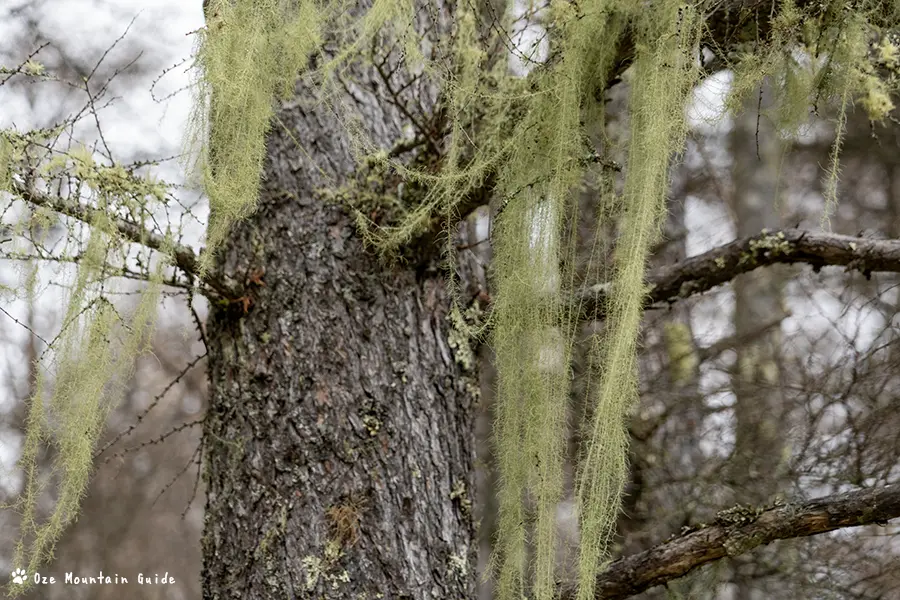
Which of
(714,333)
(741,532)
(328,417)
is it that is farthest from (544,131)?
(714,333)

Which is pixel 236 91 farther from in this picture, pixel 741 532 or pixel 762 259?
pixel 741 532

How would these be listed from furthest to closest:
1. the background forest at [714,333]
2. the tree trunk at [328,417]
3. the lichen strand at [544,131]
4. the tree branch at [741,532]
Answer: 1. the background forest at [714,333]
2. the tree trunk at [328,417]
3. the tree branch at [741,532]
4. the lichen strand at [544,131]

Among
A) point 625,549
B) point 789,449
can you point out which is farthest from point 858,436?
point 625,549

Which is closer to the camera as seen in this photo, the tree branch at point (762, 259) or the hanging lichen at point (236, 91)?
the hanging lichen at point (236, 91)

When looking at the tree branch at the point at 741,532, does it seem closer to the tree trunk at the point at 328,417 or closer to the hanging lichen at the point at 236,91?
the tree trunk at the point at 328,417

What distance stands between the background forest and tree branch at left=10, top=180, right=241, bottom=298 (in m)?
0.04

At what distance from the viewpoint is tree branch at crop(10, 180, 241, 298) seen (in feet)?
6.01

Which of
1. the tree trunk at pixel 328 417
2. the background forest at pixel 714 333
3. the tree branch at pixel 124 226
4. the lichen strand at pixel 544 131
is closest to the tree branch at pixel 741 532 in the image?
the background forest at pixel 714 333

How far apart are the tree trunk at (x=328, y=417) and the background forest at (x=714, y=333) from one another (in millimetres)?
155

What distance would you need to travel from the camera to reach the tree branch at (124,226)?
1.83m

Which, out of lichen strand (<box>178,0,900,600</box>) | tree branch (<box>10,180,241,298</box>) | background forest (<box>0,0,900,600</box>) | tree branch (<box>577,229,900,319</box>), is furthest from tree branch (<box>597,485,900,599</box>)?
tree branch (<box>10,180,241,298</box>)

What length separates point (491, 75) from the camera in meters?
2.21

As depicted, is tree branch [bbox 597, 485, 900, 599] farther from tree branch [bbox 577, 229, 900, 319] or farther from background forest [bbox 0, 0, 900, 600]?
tree branch [bbox 577, 229, 900, 319]

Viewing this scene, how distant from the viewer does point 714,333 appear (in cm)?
418
